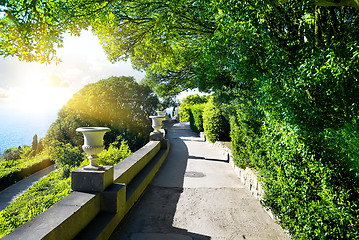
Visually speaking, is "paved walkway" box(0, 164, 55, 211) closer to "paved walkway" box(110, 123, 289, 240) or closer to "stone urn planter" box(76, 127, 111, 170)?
"paved walkway" box(110, 123, 289, 240)

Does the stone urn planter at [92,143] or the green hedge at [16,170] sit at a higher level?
the stone urn planter at [92,143]

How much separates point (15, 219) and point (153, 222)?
2676 mm

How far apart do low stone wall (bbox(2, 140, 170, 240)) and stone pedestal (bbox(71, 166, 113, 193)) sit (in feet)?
0.29

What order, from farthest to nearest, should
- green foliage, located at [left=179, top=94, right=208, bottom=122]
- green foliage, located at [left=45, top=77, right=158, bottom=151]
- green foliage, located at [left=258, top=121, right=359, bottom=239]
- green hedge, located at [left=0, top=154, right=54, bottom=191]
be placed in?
green foliage, located at [left=179, top=94, right=208, bottom=122]
green foliage, located at [left=45, top=77, right=158, bottom=151]
green hedge, located at [left=0, top=154, right=54, bottom=191]
green foliage, located at [left=258, top=121, right=359, bottom=239]

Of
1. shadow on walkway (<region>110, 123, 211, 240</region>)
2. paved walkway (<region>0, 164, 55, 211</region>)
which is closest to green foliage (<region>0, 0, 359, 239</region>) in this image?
shadow on walkway (<region>110, 123, 211, 240</region>)

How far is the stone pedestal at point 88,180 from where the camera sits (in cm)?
340

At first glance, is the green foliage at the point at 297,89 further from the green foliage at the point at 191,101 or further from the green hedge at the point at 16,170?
the green foliage at the point at 191,101

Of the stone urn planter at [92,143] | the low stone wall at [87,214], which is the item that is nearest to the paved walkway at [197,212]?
the low stone wall at [87,214]

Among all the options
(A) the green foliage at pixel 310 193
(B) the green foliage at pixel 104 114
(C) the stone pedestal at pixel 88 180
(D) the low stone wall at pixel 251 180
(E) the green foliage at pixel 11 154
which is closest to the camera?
(A) the green foliage at pixel 310 193

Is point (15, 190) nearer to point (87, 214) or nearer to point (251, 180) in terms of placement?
point (87, 214)

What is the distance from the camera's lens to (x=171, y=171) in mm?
7336

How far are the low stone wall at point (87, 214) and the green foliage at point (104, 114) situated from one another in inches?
305

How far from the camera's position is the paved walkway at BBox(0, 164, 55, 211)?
328 inches

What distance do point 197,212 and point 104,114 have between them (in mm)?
9765
